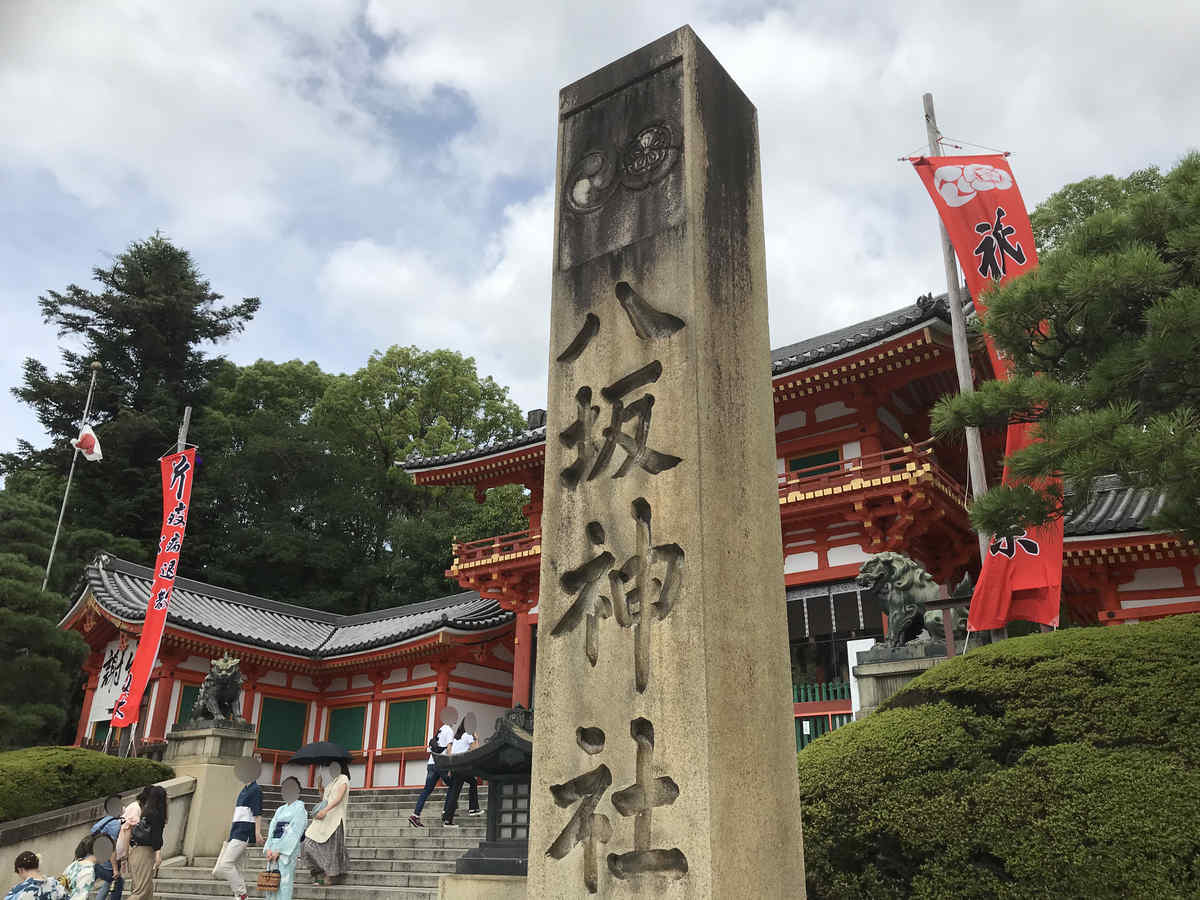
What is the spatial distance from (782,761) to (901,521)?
10.4 metres

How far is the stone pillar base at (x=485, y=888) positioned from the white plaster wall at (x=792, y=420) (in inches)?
397

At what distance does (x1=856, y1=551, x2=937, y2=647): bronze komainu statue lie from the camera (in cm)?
859

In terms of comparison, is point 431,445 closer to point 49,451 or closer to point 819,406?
point 49,451

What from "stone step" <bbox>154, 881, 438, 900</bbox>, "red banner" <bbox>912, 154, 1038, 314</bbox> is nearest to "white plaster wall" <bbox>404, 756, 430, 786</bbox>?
"stone step" <bbox>154, 881, 438, 900</bbox>

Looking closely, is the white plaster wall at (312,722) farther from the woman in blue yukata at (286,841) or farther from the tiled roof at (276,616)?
the woman in blue yukata at (286,841)

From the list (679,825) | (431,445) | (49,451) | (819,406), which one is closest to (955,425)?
(679,825)

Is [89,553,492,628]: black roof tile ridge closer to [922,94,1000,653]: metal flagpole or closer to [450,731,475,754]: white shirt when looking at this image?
[450,731,475,754]: white shirt

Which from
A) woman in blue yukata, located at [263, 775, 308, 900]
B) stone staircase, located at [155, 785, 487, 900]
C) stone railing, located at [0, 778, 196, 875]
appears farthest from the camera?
stone railing, located at [0, 778, 196, 875]

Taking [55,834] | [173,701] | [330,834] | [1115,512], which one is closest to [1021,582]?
[1115,512]

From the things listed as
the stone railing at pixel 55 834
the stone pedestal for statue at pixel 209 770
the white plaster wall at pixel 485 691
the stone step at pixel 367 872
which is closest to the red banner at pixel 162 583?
the stone pedestal for statue at pixel 209 770

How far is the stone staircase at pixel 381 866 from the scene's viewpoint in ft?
28.6

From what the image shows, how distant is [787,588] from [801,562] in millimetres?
827

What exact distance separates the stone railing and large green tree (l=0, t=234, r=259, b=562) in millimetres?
18556

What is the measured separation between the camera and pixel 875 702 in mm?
7836
